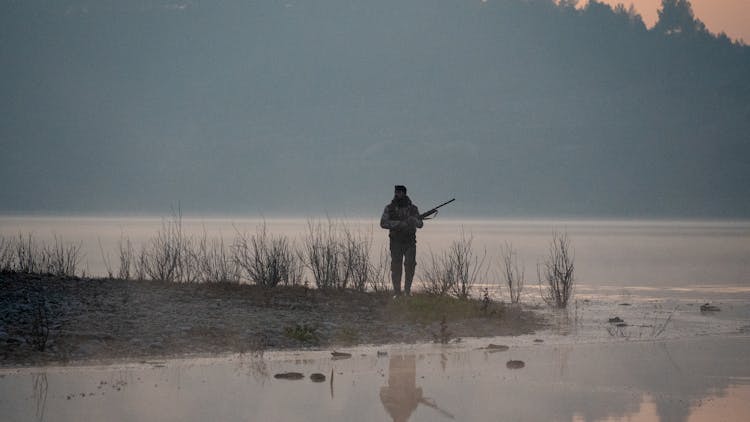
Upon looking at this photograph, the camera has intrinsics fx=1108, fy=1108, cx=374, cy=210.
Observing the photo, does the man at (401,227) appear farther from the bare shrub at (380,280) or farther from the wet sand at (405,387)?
the wet sand at (405,387)

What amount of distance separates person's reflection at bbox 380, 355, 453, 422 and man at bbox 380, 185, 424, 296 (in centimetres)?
579

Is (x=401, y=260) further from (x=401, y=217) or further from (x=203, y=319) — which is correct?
(x=203, y=319)

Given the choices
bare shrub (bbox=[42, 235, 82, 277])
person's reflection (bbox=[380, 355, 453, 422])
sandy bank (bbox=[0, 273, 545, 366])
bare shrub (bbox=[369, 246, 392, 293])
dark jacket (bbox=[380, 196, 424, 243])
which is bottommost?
person's reflection (bbox=[380, 355, 453, 422])

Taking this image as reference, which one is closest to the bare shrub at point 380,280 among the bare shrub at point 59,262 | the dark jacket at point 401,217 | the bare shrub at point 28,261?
the dark jacket at point 401,217

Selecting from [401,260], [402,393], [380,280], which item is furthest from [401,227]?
[402,393]

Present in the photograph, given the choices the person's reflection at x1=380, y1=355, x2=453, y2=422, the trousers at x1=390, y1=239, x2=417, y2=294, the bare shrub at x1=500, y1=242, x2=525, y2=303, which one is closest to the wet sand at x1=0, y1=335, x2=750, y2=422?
the person's reflection at x1=380, y1=355, x2=453, y2=422

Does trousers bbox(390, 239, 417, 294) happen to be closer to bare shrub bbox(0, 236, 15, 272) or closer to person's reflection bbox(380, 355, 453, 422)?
person's reflection bbox(380, 355, 453, 422)

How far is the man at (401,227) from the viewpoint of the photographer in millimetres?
19750

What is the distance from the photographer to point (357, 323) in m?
17.5

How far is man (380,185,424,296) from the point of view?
1975 cm

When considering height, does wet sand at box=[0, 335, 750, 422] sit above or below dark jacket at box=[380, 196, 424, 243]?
below

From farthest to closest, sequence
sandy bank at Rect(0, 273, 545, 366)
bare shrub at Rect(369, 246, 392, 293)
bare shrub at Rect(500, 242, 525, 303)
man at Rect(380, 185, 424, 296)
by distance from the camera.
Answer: bare shrub at Rect(500, 242, 525, 303) < bare shrub at Rect(369, 246, 392, 293) < man at Rect(380, 185, 424, 296) < sandy bank at Rect(0, 273, 545, 366)

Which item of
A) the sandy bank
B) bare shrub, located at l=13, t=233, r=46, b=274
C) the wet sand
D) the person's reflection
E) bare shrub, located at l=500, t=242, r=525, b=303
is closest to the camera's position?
the wet sand

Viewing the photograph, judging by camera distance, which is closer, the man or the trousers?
the man
